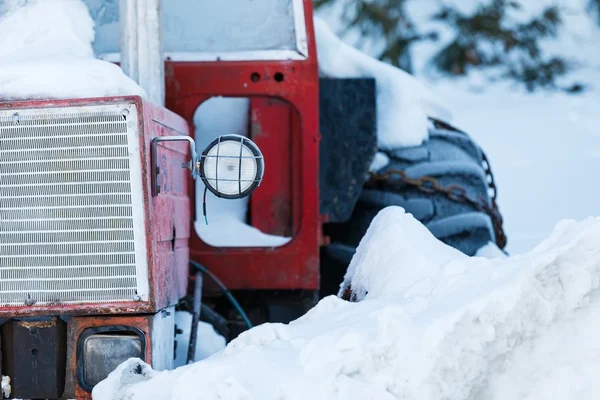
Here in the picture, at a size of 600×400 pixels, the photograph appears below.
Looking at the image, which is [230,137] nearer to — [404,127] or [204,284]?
[204,284]

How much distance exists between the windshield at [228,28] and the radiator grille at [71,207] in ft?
3.20

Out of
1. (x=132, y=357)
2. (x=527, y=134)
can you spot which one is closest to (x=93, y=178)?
(x=132, y=357)

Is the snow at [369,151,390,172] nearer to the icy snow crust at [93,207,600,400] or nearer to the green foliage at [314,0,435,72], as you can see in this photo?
the icy snow crust at [93,207,600,400]

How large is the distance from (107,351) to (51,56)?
843 millimetres

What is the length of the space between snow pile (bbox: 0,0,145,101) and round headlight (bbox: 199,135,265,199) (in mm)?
323

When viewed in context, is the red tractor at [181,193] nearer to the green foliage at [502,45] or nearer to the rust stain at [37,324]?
the rust stain at [37,324]

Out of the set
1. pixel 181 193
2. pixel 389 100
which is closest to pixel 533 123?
pixel 389 100

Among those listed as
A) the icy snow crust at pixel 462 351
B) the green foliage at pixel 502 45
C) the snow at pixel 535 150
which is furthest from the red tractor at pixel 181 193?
the green foliage at pixel 502 45

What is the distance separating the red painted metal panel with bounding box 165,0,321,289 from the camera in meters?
3.11

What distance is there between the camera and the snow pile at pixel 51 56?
2.31 meters

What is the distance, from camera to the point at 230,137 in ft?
7.36

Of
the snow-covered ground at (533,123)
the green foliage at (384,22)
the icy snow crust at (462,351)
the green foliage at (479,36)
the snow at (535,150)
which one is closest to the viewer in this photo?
the icy snow crust at (462,351)

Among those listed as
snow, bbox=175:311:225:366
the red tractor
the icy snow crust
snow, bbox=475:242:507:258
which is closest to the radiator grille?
the red tractor

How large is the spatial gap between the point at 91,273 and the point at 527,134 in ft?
31.2
